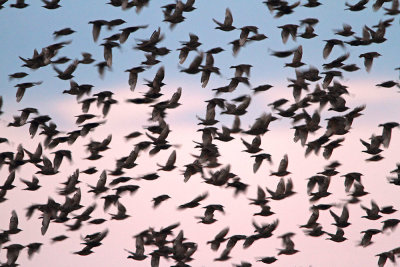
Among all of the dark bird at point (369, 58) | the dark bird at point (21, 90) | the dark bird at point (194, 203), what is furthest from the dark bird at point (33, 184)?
the dark bird at point (369, 58)

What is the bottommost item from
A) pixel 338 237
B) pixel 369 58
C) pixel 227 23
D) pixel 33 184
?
pixel 338 237

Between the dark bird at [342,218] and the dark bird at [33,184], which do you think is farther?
the dark bird at [342,218]

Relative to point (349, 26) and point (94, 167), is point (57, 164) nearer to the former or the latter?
point (94, 167)

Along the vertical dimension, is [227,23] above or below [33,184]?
above

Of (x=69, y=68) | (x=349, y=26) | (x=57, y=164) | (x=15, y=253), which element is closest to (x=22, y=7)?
(x=69, y=68)

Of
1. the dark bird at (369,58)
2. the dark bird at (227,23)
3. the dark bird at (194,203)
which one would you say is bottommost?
the dark bird at (194,203)

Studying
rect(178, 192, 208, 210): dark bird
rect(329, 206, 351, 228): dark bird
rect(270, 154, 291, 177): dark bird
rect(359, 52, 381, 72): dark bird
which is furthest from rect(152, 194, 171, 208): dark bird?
rect(359, 52, 381, 72): dark bird

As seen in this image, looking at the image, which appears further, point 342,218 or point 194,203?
point 342,218

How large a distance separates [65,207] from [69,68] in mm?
6092

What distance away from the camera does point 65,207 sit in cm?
4144

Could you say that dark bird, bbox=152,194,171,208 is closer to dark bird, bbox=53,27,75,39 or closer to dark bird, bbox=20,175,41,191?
dark bird, bbox=20,175,41,191

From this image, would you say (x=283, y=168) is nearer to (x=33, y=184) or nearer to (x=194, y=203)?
(x=194, y=203)

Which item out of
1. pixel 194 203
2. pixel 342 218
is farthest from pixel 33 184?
pixel 342 218

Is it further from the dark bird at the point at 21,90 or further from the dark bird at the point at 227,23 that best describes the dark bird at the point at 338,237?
the dark bird at the point at 21,90
